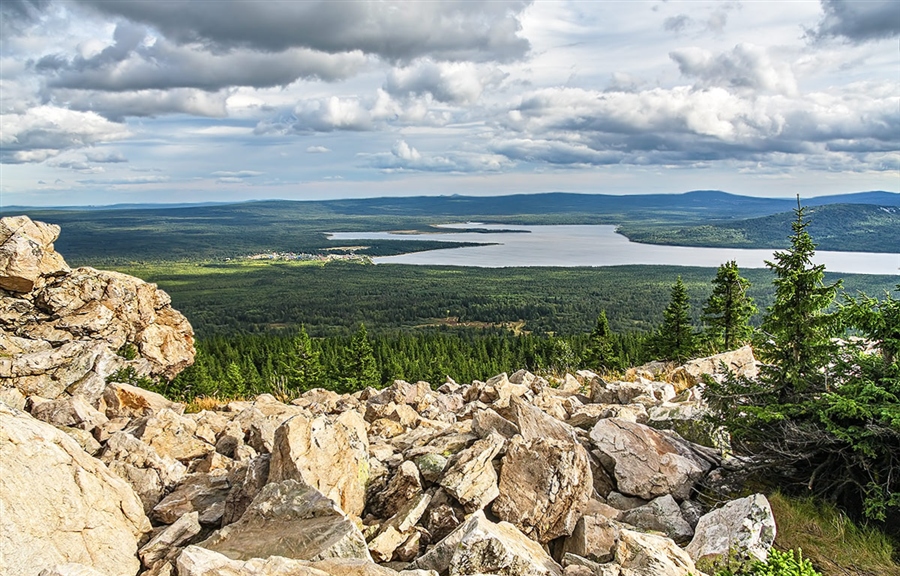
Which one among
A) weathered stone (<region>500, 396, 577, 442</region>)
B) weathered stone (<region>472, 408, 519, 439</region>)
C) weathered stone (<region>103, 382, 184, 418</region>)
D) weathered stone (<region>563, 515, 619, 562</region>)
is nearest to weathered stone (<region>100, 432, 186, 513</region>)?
weathered stone (<region>472, 408, 519, 439</region>)

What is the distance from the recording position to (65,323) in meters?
26.6

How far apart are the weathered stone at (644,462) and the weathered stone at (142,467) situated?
677cm

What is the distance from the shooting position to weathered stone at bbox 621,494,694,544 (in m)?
7.75

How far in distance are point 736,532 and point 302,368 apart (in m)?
43.3

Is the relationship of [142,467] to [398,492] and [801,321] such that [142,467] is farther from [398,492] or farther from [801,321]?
[801,321]

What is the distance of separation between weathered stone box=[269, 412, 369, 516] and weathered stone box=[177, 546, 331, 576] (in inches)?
74.6

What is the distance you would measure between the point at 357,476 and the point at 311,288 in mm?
163374

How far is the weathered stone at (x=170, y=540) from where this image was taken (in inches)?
267

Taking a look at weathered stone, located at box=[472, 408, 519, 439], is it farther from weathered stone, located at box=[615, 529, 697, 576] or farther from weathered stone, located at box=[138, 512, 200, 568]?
weathered stone, located at box=[138, 512, 200, 568]

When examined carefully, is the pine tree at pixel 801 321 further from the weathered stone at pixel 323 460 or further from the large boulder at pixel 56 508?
the large boulder at pixel 56 508

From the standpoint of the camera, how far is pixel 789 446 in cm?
845

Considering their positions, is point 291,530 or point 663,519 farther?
point 663,519

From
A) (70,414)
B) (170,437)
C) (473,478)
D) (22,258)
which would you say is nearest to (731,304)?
(473,478)

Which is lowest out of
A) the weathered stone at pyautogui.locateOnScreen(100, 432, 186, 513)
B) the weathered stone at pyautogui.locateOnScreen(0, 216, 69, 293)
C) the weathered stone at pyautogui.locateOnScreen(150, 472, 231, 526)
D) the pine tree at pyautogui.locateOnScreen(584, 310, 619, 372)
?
the pine tree at pyautogui.locateOnScreen(584, 310, 619, 372)
